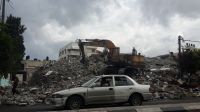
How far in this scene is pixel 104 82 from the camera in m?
19.8

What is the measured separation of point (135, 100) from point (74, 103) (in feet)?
10.1

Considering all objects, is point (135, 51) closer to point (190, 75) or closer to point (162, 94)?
point (190, 75)

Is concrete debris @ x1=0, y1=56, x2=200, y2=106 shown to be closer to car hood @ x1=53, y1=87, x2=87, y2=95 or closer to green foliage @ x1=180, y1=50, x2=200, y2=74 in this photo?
green foliage @ x1=180, y1=50, x2=200, y2=74

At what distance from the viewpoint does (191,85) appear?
137ft

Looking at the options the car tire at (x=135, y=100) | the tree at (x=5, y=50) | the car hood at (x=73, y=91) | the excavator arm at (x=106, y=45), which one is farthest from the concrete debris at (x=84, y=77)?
the car hood at (x=73, y=91)

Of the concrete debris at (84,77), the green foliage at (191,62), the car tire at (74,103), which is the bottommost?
the car tire at (74,103)

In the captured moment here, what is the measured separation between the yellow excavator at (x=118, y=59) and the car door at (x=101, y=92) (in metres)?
23.5

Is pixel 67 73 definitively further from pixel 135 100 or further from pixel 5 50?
pixel 135 100

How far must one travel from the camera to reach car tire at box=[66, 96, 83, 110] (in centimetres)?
1878

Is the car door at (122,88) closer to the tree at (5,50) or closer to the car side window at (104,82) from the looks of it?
the car side window at (104,82)

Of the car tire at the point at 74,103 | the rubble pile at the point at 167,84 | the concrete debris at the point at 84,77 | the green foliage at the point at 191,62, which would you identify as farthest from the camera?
the green foliage at the point at 191,62

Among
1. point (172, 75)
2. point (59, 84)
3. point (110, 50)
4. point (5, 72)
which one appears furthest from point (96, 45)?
point (5, 72)

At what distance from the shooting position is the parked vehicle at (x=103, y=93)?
18.8 m

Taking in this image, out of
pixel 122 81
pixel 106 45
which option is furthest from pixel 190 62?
pixel 122 81
